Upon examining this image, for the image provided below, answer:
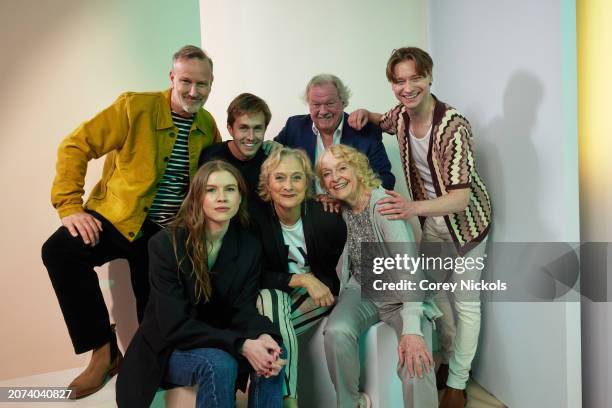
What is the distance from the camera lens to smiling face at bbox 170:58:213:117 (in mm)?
2418

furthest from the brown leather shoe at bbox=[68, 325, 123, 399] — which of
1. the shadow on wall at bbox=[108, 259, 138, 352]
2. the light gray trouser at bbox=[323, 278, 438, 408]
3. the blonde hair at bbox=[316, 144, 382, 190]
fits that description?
Result: the blonde hair at bbox=[316, 144, 382, 190]

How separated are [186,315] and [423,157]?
4.03ft

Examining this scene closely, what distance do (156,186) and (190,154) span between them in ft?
0.70

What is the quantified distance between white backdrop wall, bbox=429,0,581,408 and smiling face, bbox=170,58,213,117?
4.31 ft

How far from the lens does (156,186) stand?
99.4 inches

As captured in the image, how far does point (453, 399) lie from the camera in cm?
245

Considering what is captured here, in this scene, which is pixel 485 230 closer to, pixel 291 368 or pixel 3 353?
pixel 291 368

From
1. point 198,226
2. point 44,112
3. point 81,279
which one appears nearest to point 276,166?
point 198,226

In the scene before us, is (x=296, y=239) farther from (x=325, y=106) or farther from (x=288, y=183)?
(x=325, y=106)

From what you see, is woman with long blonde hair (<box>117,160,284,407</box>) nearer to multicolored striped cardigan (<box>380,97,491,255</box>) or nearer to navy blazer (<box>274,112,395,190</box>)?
navy blazer (<box>274,112,395,190</box>)

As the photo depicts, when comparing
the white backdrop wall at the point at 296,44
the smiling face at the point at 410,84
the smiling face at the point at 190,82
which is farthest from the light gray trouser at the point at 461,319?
the smiling face at the point at 190,82

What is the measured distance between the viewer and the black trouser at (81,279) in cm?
235

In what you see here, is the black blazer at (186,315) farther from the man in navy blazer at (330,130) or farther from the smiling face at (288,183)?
the man in navy blazer at (330,130)

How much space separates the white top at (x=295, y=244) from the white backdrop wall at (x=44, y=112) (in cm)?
122
